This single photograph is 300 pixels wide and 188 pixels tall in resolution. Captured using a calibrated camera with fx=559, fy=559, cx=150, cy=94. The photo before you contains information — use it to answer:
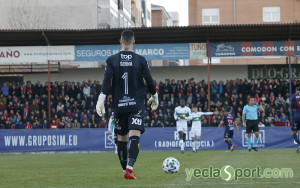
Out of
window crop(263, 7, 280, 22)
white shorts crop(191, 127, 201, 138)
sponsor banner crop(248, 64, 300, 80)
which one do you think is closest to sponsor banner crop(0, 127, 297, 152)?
white shorts crop(191, 127, 201, 138)

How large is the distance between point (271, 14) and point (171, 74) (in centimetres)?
2290

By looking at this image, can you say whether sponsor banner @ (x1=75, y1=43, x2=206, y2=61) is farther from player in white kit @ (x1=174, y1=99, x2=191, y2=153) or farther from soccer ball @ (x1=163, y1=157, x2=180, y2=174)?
soccer ball @ (x1=163, y1=157, x2=180, y2=174)

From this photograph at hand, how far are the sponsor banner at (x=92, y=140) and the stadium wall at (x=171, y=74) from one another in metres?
11.7

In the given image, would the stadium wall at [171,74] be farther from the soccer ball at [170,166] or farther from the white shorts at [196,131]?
the soccer ball at [170,166]

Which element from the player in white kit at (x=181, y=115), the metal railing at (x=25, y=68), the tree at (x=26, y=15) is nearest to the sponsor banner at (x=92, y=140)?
the player in white kit at (x=181, y=115)

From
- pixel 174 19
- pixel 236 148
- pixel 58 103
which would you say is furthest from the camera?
pixel 174 19

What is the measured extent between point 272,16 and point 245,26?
28800 mm

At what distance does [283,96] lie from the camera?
108 ft

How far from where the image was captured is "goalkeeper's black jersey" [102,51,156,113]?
29.7ft

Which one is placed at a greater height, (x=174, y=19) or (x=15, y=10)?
(x=174, y=19)

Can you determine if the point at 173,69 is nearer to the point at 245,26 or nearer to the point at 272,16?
the point at 245,26

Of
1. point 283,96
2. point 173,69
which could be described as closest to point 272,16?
point 173,69

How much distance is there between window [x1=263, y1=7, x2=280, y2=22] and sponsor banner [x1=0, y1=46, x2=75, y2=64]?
1232 inches

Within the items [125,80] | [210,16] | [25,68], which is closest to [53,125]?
[25,68]
